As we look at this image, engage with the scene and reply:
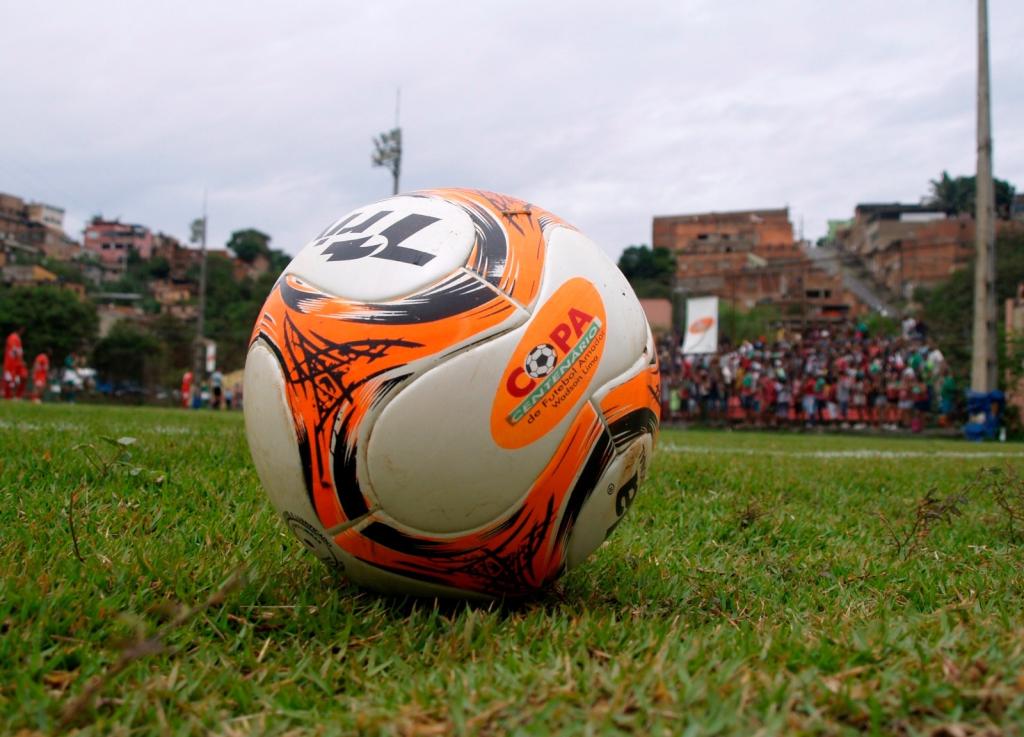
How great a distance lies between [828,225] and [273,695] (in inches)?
5196

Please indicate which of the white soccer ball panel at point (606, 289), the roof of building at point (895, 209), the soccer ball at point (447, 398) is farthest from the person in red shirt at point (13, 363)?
the roof of building at point (895, 209)

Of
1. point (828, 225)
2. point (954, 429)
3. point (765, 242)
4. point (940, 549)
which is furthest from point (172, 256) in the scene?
point (940, 549)

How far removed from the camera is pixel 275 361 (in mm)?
2096

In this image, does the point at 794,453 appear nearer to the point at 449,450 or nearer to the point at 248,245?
the point at 449,450

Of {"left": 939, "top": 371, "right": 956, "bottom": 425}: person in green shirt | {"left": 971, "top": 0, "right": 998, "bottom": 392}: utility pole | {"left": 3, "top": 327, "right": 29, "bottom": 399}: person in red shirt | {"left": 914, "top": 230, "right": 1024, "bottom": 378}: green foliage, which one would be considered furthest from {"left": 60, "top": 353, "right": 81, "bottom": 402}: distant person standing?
{"left": 914, "top": 230, "right": 1024, "bottom": 378}: green foliage

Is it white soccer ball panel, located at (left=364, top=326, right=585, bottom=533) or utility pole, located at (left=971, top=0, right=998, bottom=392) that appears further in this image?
utility pole, located at (left=971, top=0, right=998, bottom=392)

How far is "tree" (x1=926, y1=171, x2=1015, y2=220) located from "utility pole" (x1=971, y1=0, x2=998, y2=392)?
73.1m

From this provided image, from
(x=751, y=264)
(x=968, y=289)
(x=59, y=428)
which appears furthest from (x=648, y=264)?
(x=59, y=428)

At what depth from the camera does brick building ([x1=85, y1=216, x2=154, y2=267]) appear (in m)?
127

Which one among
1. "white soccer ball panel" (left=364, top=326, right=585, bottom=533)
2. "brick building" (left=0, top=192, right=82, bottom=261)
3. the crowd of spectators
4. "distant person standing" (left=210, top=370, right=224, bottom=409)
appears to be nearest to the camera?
"white soccer ball panel" (left=364, top=326, right=585, bottom=533)

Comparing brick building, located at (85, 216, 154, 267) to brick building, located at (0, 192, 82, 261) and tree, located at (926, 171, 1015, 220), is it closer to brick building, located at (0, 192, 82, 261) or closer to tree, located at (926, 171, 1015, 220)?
brick building, located at (0, 192, 82, 261)

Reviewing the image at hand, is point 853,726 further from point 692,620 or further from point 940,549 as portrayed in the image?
point 940,549

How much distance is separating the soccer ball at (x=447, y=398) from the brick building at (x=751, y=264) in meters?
57.3

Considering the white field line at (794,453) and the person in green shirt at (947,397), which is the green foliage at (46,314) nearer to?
the person in green shirt at (947,397)
